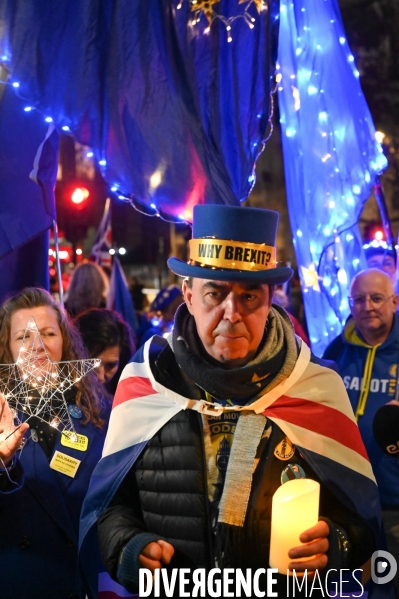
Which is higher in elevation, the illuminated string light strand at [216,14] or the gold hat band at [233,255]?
the illuminated string light strand at [216,14]

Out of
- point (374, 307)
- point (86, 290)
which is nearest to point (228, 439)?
point (374, 307)

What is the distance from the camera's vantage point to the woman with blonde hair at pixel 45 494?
3.23 m

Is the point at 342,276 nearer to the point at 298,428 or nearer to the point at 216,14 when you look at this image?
the point at 216,14

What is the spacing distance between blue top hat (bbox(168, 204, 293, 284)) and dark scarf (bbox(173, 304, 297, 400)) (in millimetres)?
235

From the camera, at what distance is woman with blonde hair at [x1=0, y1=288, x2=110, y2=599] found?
3.23 metres

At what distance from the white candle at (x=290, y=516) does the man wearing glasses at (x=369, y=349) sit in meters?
2.68

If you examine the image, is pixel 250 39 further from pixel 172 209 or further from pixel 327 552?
pixel 327 552

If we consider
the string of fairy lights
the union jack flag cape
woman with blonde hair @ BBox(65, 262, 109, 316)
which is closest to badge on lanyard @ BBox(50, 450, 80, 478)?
the union jack flag cape

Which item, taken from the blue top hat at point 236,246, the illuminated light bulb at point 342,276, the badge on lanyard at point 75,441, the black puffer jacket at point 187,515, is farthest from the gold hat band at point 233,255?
the illuminated light bulb at point 342,276

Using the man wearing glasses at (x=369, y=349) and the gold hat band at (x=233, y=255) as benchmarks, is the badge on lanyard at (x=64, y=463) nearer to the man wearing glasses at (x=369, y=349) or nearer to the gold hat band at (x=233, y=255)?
the gold hat band at (x=233, y=255)

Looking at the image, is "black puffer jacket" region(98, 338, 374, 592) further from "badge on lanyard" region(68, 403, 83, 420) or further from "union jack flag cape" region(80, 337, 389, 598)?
"badge on lanyard" region(68, 403, 83, 420)

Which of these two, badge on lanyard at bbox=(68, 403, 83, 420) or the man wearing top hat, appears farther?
badge on lanyard at bbox=(68, 403, 83, 420)

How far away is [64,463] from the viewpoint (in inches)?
135

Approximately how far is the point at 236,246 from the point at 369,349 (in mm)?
2848
